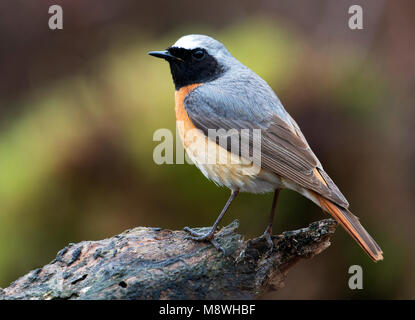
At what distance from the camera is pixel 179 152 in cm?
549

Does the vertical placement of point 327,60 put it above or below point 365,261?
above

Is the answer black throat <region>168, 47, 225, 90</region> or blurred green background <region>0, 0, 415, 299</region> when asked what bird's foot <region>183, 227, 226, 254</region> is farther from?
blurred green background <region>0, 0, 415, 299</region>

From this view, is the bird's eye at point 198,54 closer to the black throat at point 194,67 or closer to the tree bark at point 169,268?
the black throat at point 194,67

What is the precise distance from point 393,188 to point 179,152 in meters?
2.36

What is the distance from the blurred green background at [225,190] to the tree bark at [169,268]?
159 centimetres

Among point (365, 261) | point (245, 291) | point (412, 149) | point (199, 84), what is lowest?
point (365, 261)

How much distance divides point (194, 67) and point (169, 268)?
1684 millimetres

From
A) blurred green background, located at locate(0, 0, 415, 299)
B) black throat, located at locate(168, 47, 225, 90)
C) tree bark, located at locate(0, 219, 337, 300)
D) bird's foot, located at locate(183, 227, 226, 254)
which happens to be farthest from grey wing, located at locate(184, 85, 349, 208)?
blurred green background, located at locate(0, 0, 415, 299)

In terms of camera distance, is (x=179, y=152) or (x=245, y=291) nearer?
(x=245, y=291)

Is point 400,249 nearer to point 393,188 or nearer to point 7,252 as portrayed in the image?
point 393,188

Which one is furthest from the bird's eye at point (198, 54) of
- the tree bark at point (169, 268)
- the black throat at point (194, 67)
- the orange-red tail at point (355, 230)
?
the orange-red tail at point (355, 230)

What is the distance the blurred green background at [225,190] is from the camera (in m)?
5.63

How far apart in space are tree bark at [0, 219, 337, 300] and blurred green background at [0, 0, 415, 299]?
159 centimetres

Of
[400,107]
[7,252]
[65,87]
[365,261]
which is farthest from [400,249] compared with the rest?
[65,87]
